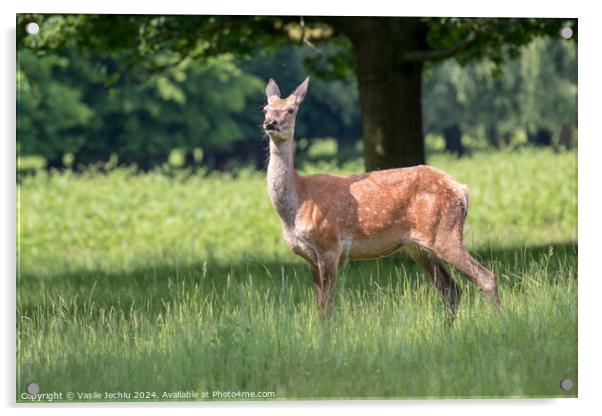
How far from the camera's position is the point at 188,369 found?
23.9 feet

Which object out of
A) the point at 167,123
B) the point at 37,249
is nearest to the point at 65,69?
the point at 167,123

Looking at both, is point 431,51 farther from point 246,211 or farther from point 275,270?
point 246,211

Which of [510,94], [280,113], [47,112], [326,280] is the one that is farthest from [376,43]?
[510,94]

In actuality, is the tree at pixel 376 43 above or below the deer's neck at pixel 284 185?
above

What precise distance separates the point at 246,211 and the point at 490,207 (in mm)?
4056

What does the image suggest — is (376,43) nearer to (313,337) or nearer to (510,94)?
(313,337)

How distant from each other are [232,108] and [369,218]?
66.7 feet

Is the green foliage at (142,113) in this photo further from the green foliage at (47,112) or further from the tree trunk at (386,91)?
the tree trunk at (386,91)

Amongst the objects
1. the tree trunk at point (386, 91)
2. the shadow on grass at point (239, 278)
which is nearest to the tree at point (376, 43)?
the tree trunk at point (386, 91)

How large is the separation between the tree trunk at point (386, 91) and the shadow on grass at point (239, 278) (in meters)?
0.98

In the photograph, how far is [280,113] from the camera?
7.56 m

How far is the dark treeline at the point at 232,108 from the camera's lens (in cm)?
2303

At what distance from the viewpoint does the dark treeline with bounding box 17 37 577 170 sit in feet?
75.6

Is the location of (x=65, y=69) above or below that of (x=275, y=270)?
above
